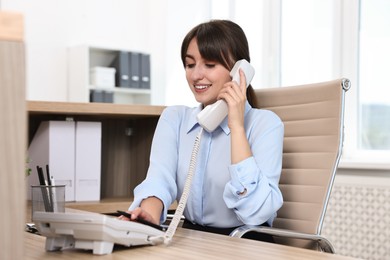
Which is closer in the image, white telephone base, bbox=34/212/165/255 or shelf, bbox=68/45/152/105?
white telephone base, bbox=34/212/165/255

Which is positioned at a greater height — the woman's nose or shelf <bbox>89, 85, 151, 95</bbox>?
shelf <bbox>89, 85, 151, 95</bbox>

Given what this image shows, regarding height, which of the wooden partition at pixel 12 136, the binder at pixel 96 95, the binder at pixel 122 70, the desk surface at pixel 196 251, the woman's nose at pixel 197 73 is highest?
the binder at pixel 122 70

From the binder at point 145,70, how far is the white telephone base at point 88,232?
14.2 feet

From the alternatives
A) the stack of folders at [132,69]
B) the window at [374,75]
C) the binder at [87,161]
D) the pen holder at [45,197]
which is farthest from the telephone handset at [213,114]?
the stack of folders at [132,69]

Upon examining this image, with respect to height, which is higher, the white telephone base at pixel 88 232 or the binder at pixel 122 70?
the binder at pixel 122 70

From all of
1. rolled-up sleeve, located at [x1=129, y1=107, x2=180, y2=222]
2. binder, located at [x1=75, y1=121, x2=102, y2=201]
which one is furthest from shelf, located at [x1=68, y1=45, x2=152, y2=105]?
rolled-up sleeve, located at [x1=129, y1=107, x2=180, y2=222]

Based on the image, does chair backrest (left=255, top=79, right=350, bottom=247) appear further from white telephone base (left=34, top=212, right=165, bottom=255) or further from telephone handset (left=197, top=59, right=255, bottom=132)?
white telephone base (left=34, top=212, right=165, bottom=255)

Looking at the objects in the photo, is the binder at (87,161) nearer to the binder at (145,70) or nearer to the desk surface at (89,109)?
the desk surface at (89,109)

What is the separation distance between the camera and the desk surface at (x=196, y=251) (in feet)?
2.92

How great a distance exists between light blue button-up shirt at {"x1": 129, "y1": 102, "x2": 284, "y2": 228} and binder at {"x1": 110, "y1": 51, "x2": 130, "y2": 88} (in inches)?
138

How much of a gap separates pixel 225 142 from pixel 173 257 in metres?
0.73

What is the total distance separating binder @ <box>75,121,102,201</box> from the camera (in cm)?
191

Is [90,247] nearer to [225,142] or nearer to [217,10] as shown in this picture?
[225,142]

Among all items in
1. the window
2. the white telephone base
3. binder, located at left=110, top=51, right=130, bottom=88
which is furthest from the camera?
binder, located at left=110, top=51, right=130, bottom=88
